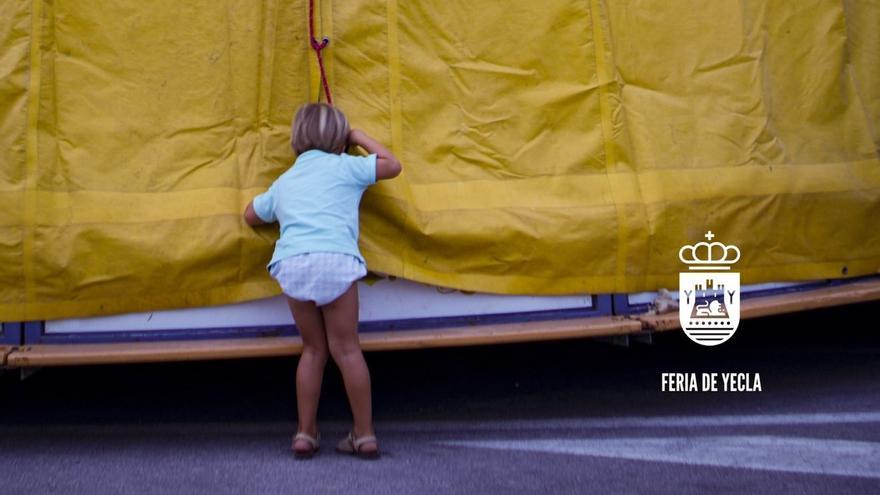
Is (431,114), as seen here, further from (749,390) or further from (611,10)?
(749,390)

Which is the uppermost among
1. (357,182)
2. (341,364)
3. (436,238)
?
(357,182)

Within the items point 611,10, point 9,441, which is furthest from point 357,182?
point 9,441

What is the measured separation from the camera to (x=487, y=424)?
4980 millimetres

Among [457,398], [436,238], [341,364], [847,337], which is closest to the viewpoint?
[341,364]

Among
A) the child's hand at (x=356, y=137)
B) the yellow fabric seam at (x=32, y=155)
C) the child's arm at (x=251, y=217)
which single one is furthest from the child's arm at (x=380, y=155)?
the yellow fabric seam at (x=32, y=155)

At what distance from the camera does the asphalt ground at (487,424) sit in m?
4.17

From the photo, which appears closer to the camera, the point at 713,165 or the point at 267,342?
the point at 267,342

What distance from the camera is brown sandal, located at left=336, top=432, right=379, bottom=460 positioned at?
14.5ft

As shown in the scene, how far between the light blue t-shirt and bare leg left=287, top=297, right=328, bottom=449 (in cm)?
26

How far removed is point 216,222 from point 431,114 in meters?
1.14

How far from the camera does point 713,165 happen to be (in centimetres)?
502

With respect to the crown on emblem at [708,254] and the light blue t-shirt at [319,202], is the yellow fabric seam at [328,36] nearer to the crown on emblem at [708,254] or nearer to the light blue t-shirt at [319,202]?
Result: the light blue t-shirt at [319,202]

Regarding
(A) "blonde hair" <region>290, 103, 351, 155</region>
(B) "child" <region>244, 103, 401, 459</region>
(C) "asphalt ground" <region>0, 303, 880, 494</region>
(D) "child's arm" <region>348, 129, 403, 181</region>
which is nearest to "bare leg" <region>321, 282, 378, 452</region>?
(B) "child" <region>244, 103, 401, 459</region>

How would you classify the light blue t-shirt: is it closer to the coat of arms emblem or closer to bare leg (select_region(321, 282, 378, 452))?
bare leg (select_region(321, 282, 378, 452))
